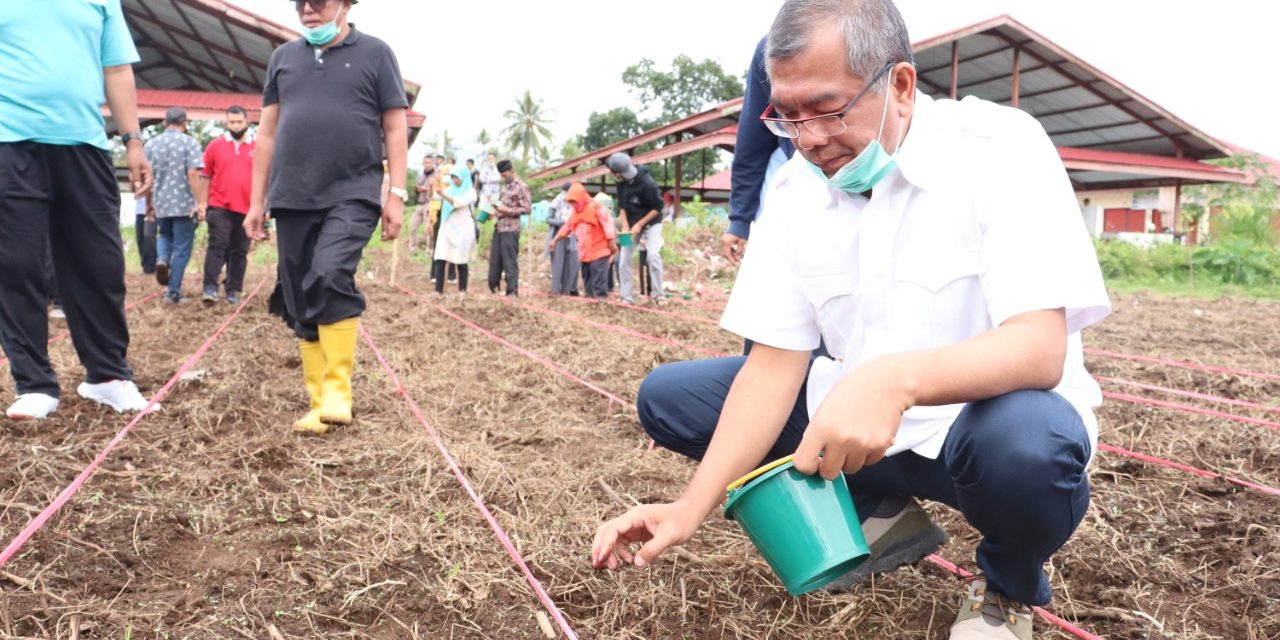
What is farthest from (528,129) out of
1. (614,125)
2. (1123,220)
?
(1123,220)

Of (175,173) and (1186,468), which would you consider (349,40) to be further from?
(175,173)

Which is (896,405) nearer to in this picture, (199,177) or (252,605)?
(252,605)

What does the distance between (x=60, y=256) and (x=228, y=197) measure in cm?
355

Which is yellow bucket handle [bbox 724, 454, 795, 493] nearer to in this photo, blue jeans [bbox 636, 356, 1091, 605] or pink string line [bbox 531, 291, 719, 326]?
blue jeans [bbox 636, 356, 1091, 605]

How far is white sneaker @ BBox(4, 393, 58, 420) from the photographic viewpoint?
2768mm

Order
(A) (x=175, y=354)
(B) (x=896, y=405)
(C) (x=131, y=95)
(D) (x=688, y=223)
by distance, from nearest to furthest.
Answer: (B) (x=896, y=405) < (C) (x=131, y=95) < (A) (x=175, y=354) < (D) (x=688, y=223)

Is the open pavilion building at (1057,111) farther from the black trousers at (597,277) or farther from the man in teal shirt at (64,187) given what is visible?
the man in teal shirt at (64,187)

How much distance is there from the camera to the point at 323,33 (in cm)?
300

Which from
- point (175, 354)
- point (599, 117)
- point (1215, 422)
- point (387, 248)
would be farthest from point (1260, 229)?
point (599, 117)

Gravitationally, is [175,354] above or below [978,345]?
below

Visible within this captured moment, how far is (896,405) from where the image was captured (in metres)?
1.11

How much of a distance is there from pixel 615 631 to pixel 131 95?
8.87 feet

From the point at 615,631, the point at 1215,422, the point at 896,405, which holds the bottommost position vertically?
the point at 615,631

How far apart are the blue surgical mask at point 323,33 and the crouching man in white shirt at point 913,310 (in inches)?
79.2
